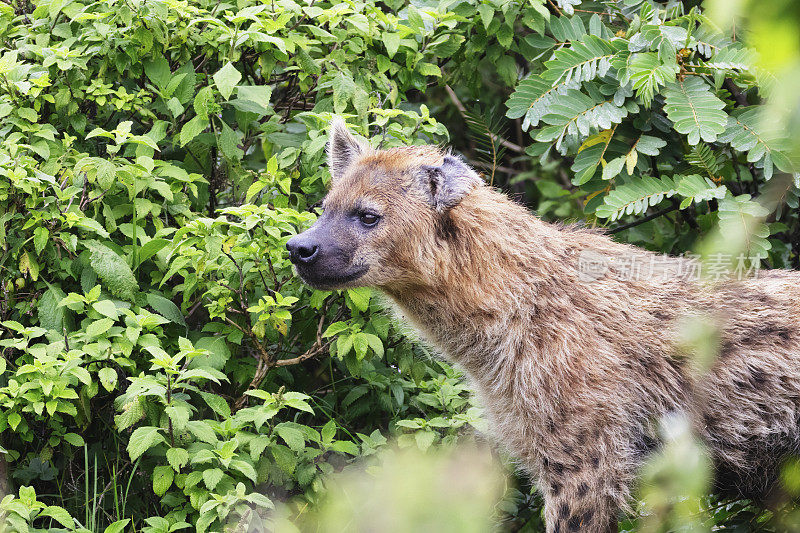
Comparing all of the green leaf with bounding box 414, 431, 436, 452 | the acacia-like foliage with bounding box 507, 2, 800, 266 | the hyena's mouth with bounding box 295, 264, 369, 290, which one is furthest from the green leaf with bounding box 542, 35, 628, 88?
the green leaf with bounding box 414, 431, 436, 452

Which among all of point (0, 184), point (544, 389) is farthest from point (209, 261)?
point (544, 389)

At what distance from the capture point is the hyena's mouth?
3602 millimetres

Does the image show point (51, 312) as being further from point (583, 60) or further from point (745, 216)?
point (745, 216)

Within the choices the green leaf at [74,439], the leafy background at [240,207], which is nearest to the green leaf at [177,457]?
the leafy background at [240,207]

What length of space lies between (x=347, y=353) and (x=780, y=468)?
203 centimetres

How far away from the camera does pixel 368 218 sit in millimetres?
3729

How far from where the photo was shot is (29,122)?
164 inches

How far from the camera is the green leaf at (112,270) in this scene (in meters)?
3.93

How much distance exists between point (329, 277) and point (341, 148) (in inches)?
29.8

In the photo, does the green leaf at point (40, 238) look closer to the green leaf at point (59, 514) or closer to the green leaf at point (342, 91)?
the green leaf at point (59, 514)

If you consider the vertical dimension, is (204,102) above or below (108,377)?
above

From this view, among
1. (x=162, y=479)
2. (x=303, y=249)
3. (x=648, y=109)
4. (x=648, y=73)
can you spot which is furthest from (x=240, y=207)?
(x=648, y=109)

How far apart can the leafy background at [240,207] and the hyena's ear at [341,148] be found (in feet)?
0.46

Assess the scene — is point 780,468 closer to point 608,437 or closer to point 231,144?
point 608,437
